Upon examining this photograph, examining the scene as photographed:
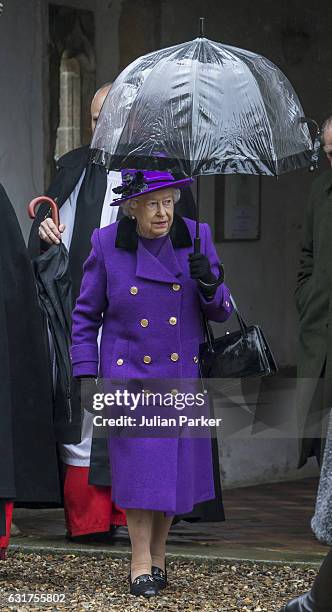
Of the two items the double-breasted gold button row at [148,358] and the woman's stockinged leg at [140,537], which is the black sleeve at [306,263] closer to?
the double-breasted gold button row at [148,358]

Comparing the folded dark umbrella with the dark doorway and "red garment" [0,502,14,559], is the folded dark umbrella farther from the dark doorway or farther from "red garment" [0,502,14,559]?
the dark doorway

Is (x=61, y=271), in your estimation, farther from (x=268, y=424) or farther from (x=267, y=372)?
(x=268, y=424)

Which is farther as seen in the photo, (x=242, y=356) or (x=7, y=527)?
(x=7, y=527)

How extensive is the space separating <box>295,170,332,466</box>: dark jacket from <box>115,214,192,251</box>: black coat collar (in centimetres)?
127

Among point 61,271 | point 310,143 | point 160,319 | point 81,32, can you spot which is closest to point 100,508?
point 61,271

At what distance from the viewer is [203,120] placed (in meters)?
5.57

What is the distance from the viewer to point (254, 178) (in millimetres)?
9328

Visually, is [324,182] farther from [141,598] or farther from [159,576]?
[141,598]

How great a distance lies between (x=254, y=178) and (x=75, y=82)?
1.46 m

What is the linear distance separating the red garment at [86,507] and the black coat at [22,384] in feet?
2.57

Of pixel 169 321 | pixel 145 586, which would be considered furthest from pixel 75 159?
pixel 145 586

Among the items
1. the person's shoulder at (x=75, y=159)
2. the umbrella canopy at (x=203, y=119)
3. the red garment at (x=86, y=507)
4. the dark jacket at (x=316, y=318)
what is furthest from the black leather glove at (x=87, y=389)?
the person's shoulder at (x=75, y=159)

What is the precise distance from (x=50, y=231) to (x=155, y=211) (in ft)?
3.26

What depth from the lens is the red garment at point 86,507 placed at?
6922 mm
